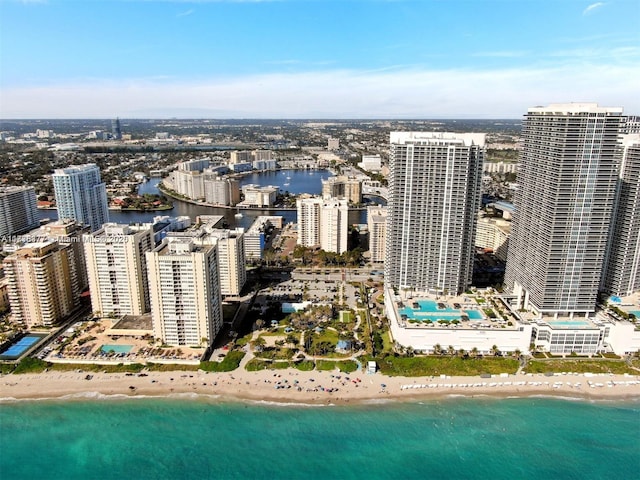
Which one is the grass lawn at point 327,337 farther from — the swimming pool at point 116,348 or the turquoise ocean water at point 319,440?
the swimming pool at point 116,348

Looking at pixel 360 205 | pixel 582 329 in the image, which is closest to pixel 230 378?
pixel 582 329

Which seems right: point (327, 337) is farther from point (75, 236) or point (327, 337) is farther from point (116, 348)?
point (75, 236)

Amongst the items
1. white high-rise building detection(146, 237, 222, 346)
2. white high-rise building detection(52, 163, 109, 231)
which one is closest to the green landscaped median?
white high-rise building detection(146, 237, 222, 346)

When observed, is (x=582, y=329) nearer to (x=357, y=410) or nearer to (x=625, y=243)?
(x=625, y=243)

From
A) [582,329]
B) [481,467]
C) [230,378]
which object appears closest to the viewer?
[481,467]

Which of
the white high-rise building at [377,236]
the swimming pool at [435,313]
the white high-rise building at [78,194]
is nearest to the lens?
the swimming pool at [435,313]

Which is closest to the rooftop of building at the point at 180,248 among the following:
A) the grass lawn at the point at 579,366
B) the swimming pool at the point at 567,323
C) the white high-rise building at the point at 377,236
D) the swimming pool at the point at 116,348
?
the swimming pool at the point at 116,348
